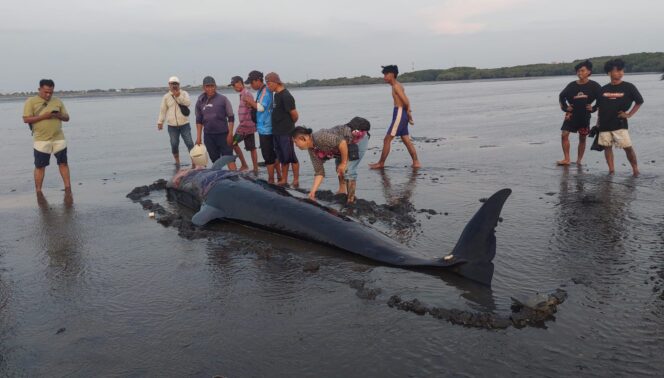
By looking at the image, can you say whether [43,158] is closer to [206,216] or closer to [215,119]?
[215,119]

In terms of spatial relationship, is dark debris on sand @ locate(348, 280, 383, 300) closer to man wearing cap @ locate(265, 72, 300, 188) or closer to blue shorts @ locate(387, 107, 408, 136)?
man wearing cap @ locate(265, 72, 300, 188)

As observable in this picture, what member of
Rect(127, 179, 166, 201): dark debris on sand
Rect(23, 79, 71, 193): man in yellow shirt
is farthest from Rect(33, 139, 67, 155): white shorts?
Rect(127, 179, 166, 201): dark debris on sand

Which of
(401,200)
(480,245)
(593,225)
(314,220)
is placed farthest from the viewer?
(401,200)

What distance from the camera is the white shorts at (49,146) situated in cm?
1055

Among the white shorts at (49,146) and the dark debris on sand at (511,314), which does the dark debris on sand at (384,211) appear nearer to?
the dark debris on sand at (511,314)

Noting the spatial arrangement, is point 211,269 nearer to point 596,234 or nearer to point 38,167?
point 596,234

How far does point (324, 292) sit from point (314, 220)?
1645 millimetres

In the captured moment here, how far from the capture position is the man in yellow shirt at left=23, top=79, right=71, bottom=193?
1039cm

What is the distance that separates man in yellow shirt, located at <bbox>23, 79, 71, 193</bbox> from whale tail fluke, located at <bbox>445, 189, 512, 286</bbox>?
8.58 metres

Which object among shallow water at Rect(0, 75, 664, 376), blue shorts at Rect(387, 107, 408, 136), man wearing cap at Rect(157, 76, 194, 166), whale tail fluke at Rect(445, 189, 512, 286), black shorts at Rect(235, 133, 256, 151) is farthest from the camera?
man wearing cap at Rect(157, 76, 194, 166)

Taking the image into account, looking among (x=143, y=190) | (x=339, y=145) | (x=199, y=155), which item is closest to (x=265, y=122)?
(x=199, y=155)

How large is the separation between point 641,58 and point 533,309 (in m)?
113

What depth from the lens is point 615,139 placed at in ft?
35.6

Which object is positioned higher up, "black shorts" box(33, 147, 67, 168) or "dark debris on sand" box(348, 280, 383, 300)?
"black shorts" box(33, 147, 67, 168)
